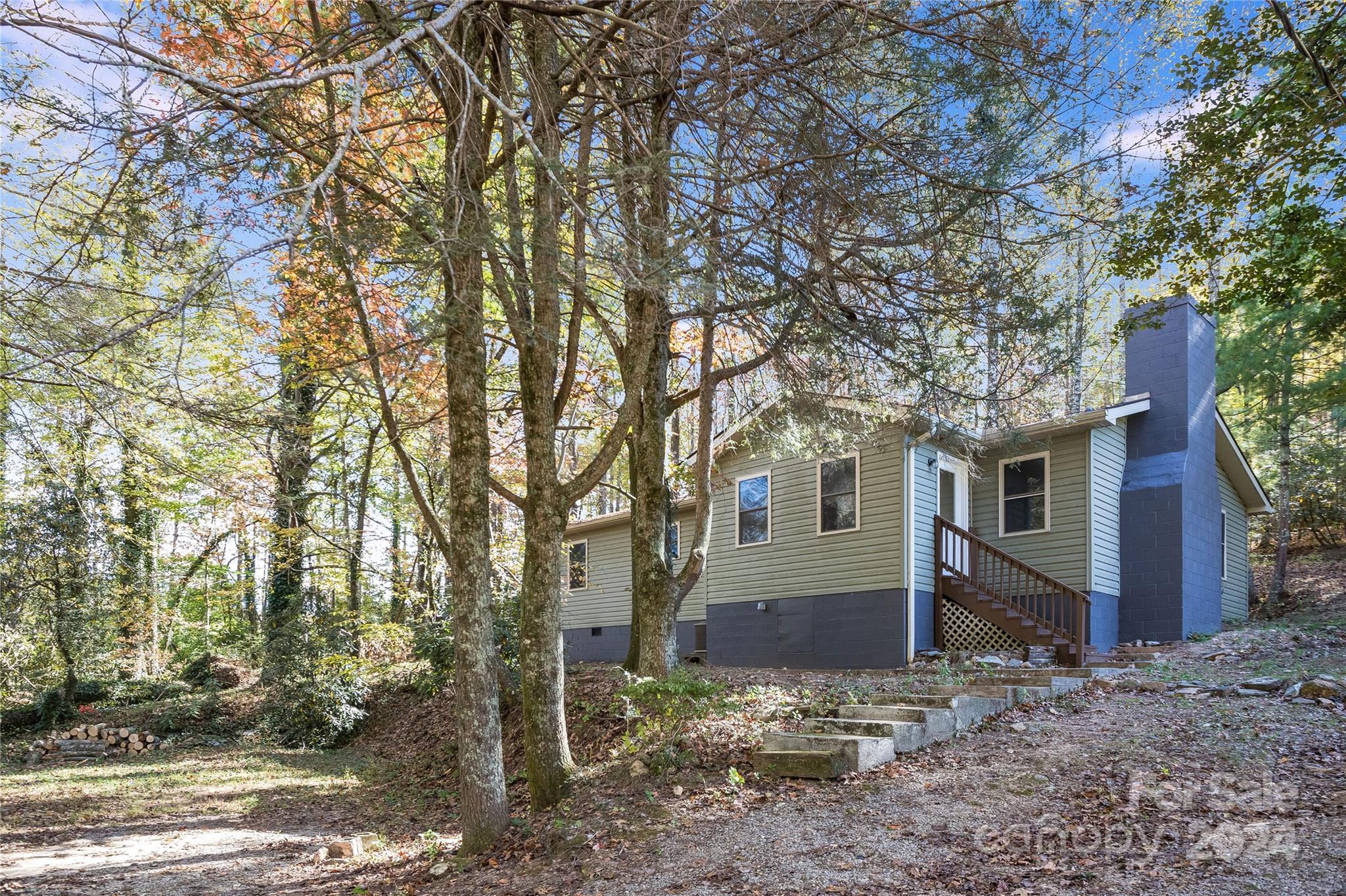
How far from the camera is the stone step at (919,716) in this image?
7.41 metres

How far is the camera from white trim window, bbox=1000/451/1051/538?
13.7 m

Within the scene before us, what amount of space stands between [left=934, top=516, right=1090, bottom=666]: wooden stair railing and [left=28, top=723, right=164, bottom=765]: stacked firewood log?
1310 centimetres

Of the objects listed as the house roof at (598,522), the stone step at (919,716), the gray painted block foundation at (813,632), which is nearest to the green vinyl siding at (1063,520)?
the gray painted block foundation at (813,632)

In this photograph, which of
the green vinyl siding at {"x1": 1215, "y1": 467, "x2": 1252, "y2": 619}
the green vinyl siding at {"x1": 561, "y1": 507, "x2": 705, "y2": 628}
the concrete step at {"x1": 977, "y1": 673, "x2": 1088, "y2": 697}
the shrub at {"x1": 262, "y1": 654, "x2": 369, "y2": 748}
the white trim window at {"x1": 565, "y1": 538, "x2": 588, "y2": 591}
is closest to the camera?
the concrete step at {"x1": 977, "y1": 673, "x2": 1088, "y2": 697}

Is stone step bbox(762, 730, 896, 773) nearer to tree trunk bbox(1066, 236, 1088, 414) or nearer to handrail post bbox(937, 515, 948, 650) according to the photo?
tree trunk bbox(1066, 236, 1088, 414)

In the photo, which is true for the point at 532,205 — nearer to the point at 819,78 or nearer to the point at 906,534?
the point at 819,78

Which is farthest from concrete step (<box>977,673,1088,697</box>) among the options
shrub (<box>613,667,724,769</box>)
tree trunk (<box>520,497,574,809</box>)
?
tree trunk (<box>520,497,574,809</box>)

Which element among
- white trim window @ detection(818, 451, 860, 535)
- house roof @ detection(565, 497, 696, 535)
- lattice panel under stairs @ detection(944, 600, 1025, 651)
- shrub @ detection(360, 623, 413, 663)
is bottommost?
shrub @ detection(360, 623, 413, 663)

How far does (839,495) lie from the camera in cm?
1429

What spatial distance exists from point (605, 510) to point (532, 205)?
80.4ft

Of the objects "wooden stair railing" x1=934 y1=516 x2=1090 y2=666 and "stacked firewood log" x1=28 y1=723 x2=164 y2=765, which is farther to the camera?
"stacked firewood log" x1=28 y1=723 x2=164 y2=765

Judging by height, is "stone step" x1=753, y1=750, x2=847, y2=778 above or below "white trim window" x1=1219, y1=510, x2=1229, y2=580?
below

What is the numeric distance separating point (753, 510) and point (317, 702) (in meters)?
8.24

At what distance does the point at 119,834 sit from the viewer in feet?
→ 27.3
